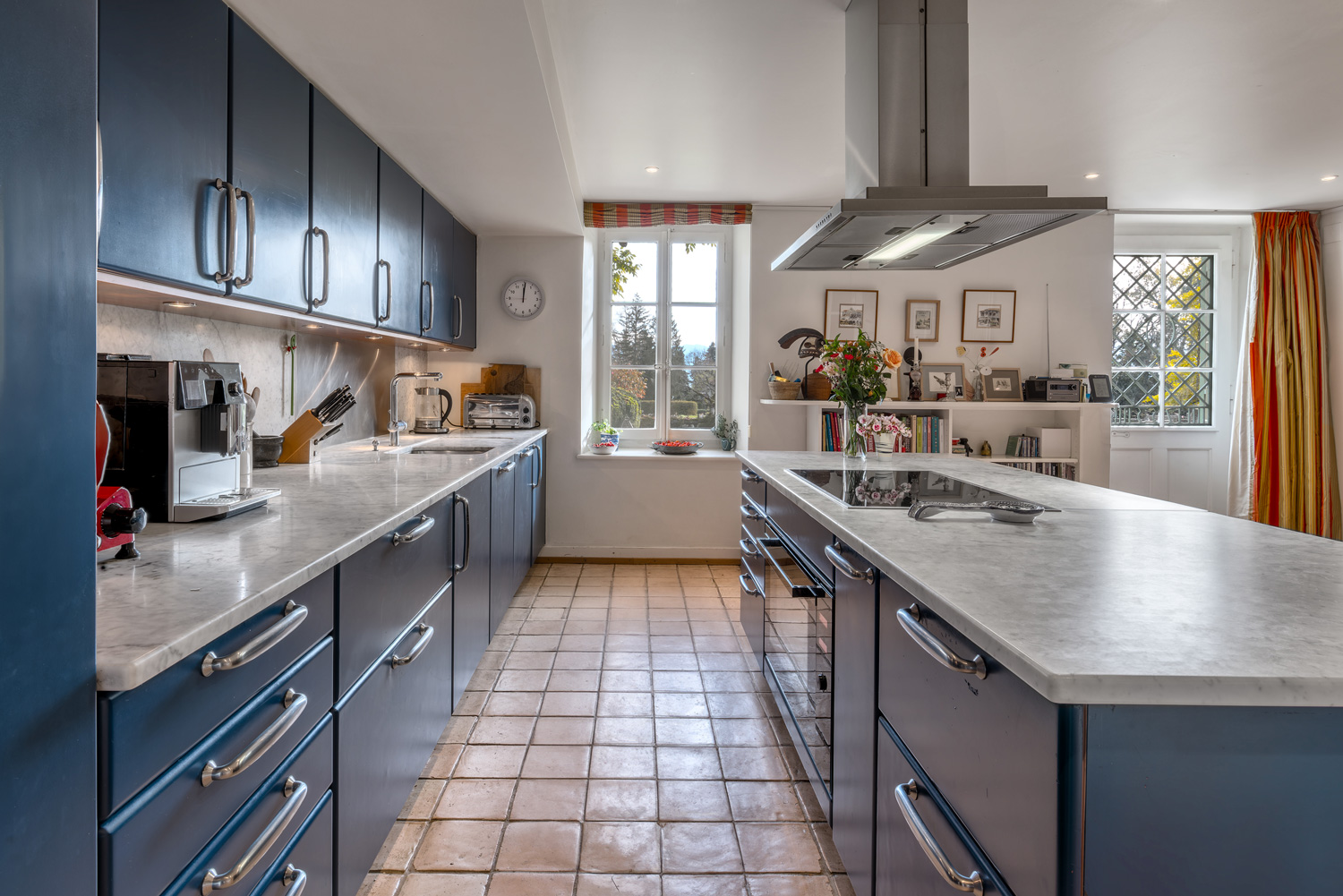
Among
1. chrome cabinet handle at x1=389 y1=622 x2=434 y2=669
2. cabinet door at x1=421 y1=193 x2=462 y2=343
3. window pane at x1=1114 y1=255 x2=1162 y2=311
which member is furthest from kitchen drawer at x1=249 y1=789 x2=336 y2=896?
window pane at x1=1114 y1=255 x2=1162 y2=311

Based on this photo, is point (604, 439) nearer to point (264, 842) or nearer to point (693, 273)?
point (693, 273)

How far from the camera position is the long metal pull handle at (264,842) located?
37.1 inches

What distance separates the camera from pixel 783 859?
1750mm

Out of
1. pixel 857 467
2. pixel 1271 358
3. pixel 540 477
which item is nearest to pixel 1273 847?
pixel 857 467

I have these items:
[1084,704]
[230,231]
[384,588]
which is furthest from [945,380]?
[1084,704]

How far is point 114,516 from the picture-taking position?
107 centimetres

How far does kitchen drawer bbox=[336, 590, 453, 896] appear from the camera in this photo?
1410 mm

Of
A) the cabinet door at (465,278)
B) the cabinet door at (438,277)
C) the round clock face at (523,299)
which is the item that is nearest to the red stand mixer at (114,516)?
the cabinet door at (438,277)

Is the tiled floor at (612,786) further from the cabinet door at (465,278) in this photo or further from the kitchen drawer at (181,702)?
the cabinet door at (465,278)

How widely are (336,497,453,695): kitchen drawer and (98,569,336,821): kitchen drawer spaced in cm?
20

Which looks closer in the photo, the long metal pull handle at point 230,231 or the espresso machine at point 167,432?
the espresso machine at point 167,432

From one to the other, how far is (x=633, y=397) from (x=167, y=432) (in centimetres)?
391

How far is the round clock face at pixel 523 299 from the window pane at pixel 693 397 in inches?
43.4

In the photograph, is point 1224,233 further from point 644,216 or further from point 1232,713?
point 1232,713
